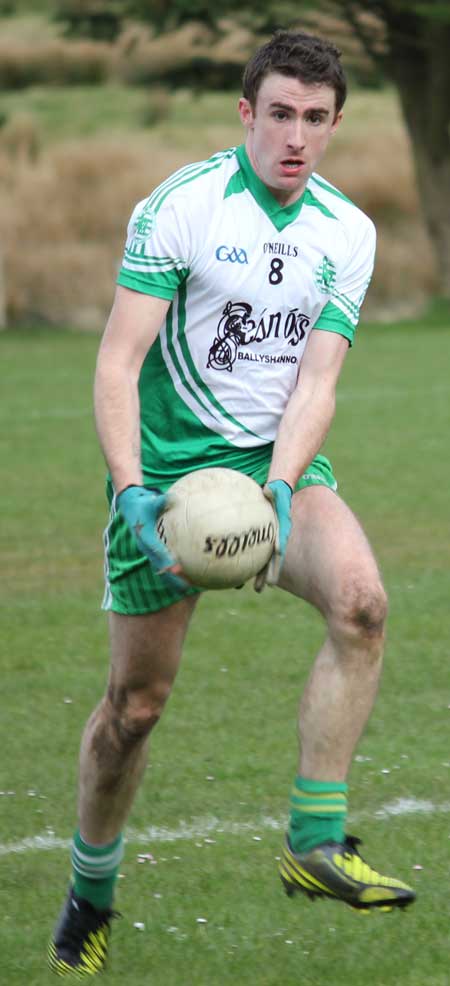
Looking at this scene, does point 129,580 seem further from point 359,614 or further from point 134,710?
point 359,614

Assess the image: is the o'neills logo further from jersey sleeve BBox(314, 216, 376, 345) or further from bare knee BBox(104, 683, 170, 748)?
jersey sleeve BBox(314, 216, 376, 345)

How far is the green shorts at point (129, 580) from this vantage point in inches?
183

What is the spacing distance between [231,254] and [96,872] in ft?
5.59

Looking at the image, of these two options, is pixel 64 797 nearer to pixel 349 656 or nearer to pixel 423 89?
pixel 349 656

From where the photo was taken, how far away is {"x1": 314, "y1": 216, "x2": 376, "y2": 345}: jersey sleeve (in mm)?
4828

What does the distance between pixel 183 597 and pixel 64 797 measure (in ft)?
5.40

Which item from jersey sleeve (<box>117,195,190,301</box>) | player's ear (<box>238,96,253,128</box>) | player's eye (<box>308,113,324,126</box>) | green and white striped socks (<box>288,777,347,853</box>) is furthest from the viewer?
player's ear (<box>238,96,253,128</box>)

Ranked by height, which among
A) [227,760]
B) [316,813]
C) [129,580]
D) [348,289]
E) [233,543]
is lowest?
[227,760]

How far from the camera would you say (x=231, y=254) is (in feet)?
15.4

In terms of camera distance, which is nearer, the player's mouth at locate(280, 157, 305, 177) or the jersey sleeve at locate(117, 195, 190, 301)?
the jersey sleeve at locate(117, 195, 190, 301)

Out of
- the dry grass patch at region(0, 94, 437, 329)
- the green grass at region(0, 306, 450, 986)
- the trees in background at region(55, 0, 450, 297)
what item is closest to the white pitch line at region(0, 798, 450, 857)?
the green grass at region(0, 306, 450, 986)

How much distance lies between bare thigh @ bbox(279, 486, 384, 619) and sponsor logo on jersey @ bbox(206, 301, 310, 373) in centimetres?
42

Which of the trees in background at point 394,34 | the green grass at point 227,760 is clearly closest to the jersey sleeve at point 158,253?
the green grass at point 227,760

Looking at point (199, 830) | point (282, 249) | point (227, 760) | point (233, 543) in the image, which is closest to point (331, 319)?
point (282, 249)
